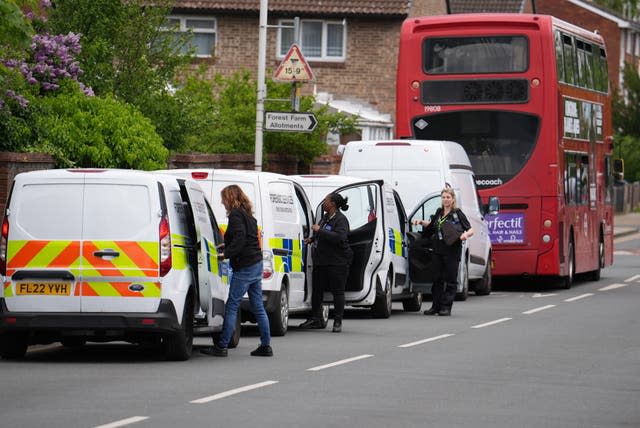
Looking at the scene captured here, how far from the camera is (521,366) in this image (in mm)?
Answer: 15258

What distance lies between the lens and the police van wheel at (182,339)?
595 inches

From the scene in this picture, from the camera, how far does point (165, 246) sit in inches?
581

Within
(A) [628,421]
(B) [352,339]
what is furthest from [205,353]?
(A) [628,421]

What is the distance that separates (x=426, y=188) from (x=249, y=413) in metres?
14.4

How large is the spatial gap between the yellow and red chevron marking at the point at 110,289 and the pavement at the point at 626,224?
4623 cm

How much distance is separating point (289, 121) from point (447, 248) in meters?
4.03

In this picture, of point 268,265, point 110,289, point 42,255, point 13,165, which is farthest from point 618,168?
point 42,255

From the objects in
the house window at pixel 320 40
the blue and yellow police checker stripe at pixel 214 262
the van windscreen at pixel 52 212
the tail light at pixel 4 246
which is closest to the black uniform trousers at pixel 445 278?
the blue and yellow police checker stripe at pixel 214 262

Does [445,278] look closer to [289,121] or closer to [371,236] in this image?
[371,236]

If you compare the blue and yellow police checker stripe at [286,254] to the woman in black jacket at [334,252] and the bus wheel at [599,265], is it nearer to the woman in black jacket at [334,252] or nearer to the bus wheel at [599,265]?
the woman in black jacket at [334,252]

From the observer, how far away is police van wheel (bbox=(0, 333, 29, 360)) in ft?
49.8

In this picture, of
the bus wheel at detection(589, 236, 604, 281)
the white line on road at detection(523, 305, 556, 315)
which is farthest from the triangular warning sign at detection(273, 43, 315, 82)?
the bus wheel at detection(589, 236, 604, 281)

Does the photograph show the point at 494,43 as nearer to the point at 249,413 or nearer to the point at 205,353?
the point at 205,353

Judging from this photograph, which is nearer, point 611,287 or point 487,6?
point 611,287
